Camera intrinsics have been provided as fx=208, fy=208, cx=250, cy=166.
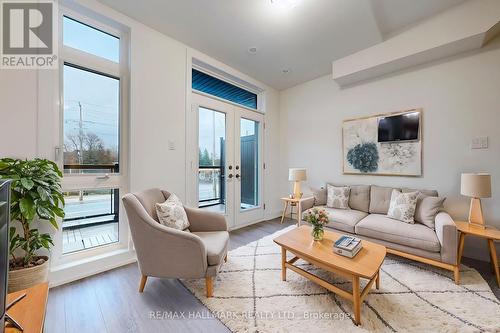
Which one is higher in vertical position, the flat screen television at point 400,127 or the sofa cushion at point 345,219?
the flat screen television at point 400,127

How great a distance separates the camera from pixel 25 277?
1644 mm

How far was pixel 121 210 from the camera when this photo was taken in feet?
8.39

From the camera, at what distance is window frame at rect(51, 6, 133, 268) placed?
2145mm

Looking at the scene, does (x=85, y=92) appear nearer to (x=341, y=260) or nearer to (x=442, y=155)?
(x=341, y=260)

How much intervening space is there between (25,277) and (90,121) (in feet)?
5.13

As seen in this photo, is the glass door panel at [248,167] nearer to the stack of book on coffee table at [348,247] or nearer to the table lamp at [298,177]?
the table lamp at [298,177]

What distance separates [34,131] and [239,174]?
2760 millimetres

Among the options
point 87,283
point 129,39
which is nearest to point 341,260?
point 87,283

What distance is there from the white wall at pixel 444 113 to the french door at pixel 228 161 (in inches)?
56.5

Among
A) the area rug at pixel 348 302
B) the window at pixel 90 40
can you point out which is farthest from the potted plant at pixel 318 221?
the window at pixel 90 40

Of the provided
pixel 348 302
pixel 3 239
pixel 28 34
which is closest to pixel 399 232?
→ pixel 348 302

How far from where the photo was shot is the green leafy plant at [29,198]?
1.61m

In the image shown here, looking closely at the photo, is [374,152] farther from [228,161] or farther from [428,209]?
[228,161]

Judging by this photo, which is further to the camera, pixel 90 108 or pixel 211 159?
pixel 211 159
